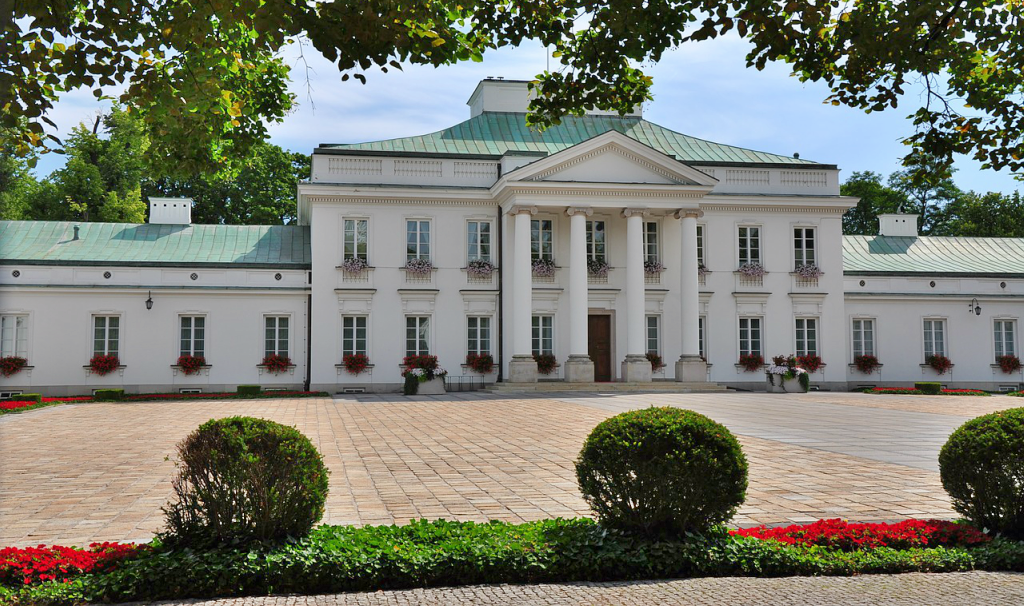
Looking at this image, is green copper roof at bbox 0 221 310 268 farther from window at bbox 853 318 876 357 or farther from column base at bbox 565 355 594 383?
window at bbox 853 318 876 357

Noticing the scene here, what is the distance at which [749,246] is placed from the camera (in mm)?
32750

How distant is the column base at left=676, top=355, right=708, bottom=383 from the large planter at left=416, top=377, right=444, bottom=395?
8.61 metres

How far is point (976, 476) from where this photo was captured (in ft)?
22.0

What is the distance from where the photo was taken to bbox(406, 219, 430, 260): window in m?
31.1

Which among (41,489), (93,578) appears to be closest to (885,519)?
(93,578)

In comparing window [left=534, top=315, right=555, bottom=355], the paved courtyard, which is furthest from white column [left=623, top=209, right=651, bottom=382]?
the paved courtyard

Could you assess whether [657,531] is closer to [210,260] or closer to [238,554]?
[238,554]

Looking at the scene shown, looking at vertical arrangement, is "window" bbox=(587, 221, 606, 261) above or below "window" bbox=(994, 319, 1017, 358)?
above

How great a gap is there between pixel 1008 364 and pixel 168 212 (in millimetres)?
33886

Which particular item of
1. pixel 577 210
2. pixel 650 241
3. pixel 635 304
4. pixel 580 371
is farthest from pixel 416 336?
pixel 650 241

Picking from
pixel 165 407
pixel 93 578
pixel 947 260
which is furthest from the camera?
pixel 947 260

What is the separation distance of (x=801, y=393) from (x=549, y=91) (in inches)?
963

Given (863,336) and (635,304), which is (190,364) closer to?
(635,304)

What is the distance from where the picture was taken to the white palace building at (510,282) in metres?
29.0
